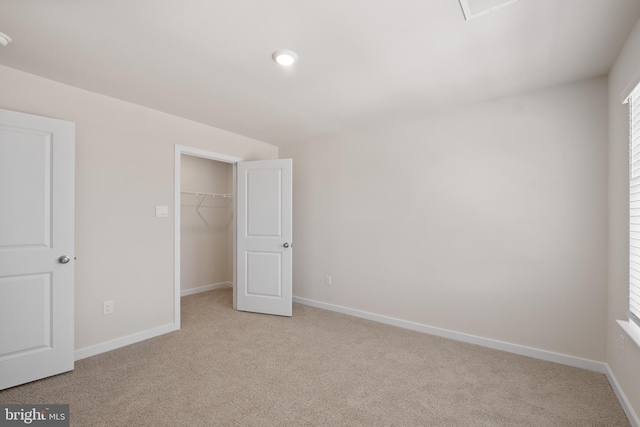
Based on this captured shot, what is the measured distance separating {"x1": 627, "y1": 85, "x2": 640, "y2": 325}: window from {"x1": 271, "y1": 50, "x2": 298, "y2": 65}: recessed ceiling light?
2.14 metres

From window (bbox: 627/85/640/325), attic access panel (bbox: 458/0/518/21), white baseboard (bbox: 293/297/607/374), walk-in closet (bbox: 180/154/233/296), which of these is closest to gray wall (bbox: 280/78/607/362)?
white baseboard (bbox: 293/297/607/374)

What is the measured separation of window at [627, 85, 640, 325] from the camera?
1.83 meters

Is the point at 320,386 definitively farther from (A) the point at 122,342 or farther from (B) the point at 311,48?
(B) the point at 311,48

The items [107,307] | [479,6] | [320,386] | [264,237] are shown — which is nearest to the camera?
[479,6]

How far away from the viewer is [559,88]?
102 inches

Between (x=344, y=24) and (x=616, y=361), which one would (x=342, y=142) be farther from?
(x=616, y=361)

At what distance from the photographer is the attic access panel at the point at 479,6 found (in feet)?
5.17

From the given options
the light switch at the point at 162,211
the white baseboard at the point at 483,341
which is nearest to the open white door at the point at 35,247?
the light switch at the point at 162,211

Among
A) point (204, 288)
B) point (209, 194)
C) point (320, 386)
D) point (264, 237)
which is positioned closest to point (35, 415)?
point (320, 386)

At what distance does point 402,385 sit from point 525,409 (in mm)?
791

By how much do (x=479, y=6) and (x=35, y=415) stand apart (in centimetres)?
362

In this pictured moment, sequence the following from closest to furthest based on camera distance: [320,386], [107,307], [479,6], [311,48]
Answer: [479,6]
[311,48]
[320,386]
[107,307]

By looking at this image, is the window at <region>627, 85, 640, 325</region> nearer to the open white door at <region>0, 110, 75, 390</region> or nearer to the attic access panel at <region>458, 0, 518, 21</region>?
the attic access panel at <region>458, 0, 518, 21</region>

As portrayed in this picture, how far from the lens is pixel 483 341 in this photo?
2969mm
